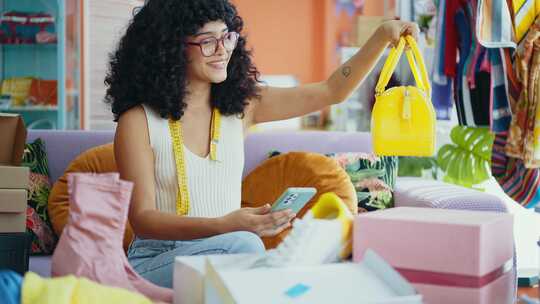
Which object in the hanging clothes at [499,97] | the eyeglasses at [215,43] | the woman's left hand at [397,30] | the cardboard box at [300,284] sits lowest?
the cardboard box at [300,284]

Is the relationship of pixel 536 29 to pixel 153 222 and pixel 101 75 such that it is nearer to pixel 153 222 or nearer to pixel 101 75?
pixel 153 222

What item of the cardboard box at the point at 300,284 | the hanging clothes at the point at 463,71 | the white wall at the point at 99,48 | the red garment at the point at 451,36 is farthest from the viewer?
the white wall at the point at 99,48

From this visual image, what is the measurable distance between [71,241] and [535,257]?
116 inches

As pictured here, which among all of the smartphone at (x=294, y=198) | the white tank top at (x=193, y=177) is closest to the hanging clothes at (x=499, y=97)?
the white tank top at (x=193, y=177)

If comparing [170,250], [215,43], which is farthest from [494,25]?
[170,250]

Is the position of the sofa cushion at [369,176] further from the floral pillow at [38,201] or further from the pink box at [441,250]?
the pink box at [441,250]

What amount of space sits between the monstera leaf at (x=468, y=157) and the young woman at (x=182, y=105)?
47.4 inches

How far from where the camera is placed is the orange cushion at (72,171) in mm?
2646

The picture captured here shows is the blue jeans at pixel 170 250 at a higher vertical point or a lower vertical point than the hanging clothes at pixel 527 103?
lower

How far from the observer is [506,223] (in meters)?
1.18

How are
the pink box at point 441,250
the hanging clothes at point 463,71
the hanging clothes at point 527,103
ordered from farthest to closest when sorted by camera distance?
1. the hanging clothes at point 463,71
2. the hanging clothes at point 527,103
3. the pink box at point 441,250

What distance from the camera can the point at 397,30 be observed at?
1743 millimetres

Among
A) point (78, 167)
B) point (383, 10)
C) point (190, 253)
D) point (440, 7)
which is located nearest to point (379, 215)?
point (190, 253)

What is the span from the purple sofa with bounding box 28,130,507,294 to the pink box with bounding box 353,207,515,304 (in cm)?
146
